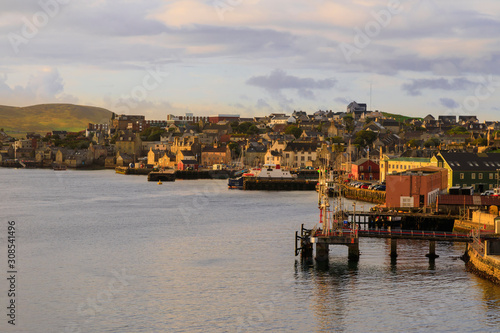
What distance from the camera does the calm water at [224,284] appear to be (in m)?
26.2

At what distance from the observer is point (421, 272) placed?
3428 centimetres

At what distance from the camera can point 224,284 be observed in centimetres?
3161

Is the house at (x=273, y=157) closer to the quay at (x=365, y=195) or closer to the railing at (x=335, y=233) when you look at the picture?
the quay at (x=365, y=195)

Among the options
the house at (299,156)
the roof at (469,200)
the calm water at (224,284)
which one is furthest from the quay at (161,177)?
the roof at (469,200)

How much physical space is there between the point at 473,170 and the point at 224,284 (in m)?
39.2

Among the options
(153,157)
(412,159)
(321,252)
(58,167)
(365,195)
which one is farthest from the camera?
(58,167)

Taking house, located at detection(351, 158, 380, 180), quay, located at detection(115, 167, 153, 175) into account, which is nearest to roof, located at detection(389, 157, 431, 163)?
house, located at detection(351, 158, 380, 180)

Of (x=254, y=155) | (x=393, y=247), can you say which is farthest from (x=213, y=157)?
(x=393, y=247)

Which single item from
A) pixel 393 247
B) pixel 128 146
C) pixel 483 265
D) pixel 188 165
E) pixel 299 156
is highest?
pixel 128 146

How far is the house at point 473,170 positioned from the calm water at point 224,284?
1888 centimetres

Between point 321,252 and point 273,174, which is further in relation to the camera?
point 273,174

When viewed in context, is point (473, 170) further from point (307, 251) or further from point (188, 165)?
point (188, 165)

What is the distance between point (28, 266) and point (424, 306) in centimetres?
1967

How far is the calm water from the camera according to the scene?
2625 cm
